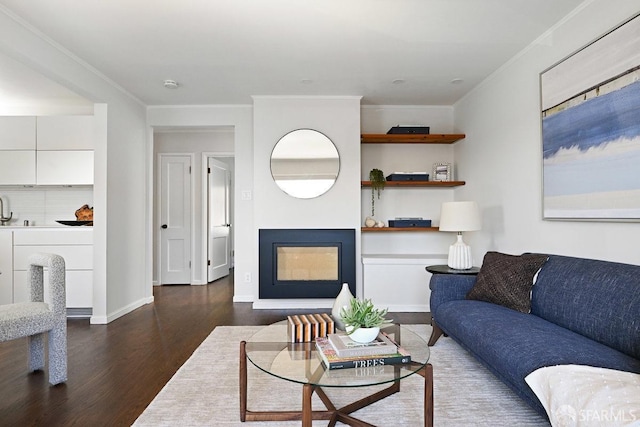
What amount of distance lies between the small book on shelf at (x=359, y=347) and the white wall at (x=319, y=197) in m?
2.51

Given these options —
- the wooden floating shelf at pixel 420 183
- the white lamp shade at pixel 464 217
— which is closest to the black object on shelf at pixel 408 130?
the wooden floating shelf at pixel 420 183

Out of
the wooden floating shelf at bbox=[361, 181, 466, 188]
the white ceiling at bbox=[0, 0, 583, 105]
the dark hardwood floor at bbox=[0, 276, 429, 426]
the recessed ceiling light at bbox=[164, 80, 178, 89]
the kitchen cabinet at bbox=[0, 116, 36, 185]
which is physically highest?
the white ceiling at bbox=[0, 0, 583, 105]

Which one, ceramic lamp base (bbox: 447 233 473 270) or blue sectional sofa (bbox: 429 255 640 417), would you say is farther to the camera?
ceramic lamp base (bbox: 447 233 473 270)

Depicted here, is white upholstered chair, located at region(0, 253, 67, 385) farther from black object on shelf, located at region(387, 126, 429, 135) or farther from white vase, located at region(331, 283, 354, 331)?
black object on shelf, located at region(387, 126, 429, 135)

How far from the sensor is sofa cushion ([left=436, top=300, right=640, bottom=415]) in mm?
1629

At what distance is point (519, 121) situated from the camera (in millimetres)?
3178

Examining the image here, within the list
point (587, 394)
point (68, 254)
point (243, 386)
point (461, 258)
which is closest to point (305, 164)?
point (461, 258)

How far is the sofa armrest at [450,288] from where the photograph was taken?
9.55 feet

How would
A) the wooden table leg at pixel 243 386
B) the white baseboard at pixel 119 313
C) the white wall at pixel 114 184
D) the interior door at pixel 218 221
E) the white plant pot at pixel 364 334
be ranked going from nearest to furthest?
1. the white plant pot at pixel 364 334
2. the wooden table leg at pixel 243 386
3. the white wall at pixel 114 184
4. the white baseboard at pixel 119 313
5. the interior door at pixel 218 221

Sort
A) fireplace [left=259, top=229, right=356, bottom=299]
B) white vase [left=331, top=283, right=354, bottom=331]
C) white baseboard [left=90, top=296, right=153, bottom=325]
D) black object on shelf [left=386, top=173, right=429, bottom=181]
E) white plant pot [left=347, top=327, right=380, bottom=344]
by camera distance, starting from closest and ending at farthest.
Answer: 1. white plant pot [left=347, top=327, right=380, bottom=344]
2. white vase [left=331, top=283, right=354, bottom=331]
3. white baseboard [left=90, top=296, right=153, bottom=325]
4. fireplace [left=259, top=229, right=356, bottom=299]
5. black object on shelf [left=386, top=173, right=429, bottom=181]

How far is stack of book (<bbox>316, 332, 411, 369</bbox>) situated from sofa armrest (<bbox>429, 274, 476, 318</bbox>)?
1.27 m

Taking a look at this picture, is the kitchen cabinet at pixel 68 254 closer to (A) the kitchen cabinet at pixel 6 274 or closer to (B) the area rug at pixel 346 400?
(A) the kitchen cabinet at pixel 6 274

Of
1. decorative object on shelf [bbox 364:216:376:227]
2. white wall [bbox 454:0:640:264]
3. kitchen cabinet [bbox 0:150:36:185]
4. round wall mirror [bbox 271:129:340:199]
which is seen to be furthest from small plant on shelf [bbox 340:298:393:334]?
kitchen cabinet [bbox 0:150:36:185]

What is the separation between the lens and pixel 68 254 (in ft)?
12.6
